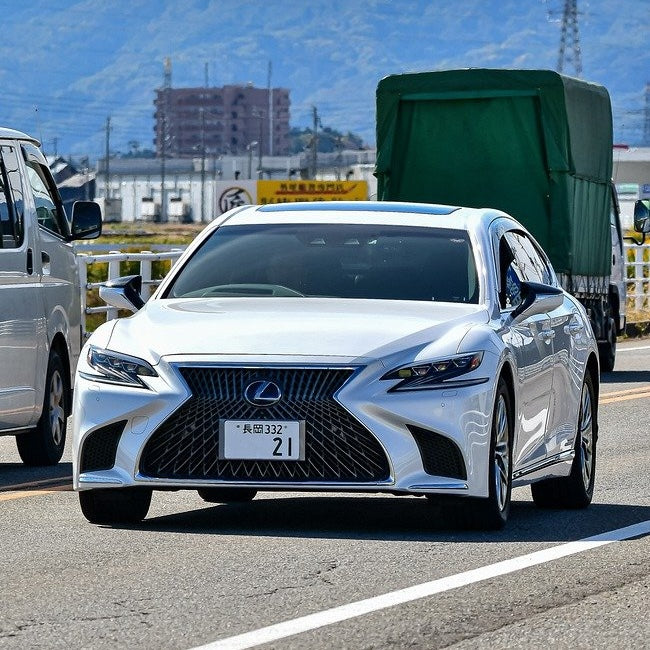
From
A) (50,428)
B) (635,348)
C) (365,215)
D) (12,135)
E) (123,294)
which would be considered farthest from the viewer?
(635,348)

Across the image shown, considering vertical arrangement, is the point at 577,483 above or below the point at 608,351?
above

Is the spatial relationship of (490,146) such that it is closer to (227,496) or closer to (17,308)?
(17,308)

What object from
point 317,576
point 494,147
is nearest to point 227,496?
point 317,576

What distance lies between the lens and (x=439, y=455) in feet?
27.4

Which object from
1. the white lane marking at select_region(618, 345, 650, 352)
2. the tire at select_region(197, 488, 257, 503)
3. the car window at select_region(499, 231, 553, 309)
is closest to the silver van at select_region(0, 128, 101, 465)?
the tire at select_region(197, 488, 257, 503)

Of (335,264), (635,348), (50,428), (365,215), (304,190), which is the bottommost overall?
(304,190)

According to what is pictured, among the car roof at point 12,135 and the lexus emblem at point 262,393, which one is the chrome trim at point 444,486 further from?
the car roof at point 12,135

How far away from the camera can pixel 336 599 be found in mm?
6742

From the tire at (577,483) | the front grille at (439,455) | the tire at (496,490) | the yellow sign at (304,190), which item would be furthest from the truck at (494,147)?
the yellow sign at (304,190)

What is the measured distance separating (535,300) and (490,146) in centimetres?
1180

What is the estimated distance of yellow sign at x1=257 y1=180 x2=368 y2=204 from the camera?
8156 cm

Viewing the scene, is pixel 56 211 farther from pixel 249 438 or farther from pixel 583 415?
pixel 249 438

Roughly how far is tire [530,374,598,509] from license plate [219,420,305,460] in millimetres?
2205

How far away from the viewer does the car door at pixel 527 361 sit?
359 inches
